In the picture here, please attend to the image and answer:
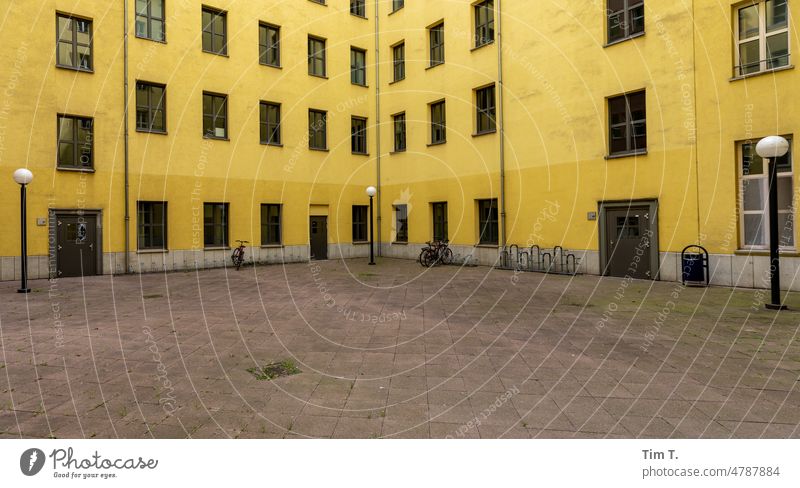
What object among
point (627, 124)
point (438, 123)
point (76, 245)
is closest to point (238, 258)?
point (76, 245)

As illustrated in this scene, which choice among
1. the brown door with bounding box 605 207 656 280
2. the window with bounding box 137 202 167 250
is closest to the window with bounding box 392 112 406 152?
the window with bounding box 137 202 167 250

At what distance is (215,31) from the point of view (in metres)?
20.4

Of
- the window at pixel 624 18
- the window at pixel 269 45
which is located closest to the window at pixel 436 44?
the window at pixel 269 45

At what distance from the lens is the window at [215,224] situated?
19.9 metres

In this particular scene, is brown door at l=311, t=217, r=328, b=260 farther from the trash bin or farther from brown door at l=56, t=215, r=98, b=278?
the trash bin

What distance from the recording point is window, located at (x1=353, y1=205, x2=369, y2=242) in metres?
25.3

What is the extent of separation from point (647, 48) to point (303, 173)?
15.7 meters

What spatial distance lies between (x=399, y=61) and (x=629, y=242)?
15865 millimetres

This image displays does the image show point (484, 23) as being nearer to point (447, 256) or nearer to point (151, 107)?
point (447, 256)

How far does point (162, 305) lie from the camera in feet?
35.6

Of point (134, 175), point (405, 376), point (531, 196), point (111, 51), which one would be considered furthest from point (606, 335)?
point (111, 51)

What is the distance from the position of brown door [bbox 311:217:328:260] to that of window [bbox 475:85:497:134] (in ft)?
30.5

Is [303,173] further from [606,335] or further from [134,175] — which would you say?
Answer: [606,335]

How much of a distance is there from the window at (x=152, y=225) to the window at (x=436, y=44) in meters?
14.4
